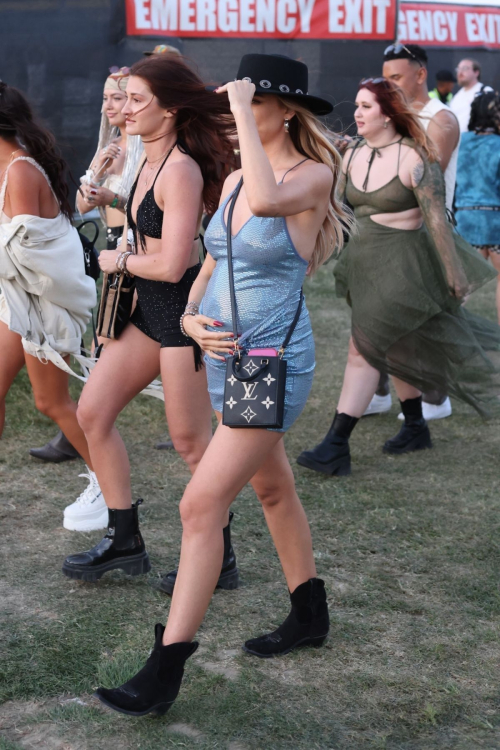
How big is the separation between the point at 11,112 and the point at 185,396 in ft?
5.06

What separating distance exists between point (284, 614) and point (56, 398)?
1526mm

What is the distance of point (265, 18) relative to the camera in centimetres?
952

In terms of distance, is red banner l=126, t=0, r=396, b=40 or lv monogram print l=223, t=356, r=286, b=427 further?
red banner l=126, t=0, r=396, b=40

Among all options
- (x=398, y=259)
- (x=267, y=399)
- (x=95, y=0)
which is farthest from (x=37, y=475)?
(x=95, y=0)

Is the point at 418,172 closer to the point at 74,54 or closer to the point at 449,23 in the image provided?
the point at 74,54

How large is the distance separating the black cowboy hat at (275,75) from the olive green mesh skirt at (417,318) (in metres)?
2.40

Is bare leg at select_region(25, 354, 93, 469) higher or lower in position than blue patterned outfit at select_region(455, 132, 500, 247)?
lower

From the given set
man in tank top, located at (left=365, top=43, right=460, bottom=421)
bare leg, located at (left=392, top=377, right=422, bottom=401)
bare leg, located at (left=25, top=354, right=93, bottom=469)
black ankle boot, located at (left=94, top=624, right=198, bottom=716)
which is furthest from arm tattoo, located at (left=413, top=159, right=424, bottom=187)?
black ankle boot, located at (left=94, top=624, right=198, bottom=716)

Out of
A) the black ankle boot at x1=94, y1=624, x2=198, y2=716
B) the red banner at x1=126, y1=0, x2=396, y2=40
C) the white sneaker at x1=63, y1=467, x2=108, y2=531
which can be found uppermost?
the red banner at x1=126, y1=0, x2=396, y2=40

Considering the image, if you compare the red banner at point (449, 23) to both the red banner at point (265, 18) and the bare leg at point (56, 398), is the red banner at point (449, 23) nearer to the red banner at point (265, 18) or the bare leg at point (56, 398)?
the red banner at point (265, 18)

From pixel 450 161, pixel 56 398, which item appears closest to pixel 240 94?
pixel 56 398

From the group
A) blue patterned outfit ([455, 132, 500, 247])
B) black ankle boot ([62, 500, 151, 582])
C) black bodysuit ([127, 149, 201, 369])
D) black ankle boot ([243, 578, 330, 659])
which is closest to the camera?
black ankle boot ([243, 578, 330, 659])

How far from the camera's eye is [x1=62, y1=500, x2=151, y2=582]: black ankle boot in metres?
3.36

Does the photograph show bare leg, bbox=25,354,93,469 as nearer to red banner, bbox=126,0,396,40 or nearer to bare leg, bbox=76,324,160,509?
bare leg, bbox=76,324,160,509
